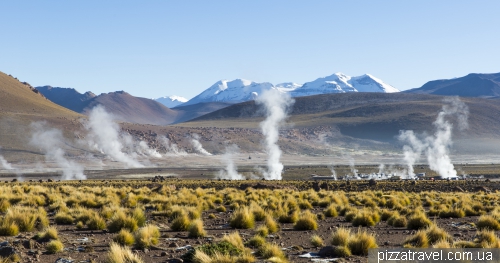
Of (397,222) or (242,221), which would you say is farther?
(397,222)

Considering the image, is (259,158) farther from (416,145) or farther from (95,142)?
(416,145)

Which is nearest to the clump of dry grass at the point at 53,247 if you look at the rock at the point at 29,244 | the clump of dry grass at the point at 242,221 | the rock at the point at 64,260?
the rock at the point at 29,244

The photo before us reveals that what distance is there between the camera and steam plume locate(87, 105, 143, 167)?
4048 inches

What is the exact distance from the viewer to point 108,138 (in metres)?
111

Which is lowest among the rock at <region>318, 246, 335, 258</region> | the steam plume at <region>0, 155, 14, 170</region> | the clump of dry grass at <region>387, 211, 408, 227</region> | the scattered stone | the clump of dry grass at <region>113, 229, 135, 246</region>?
the steam plume at <region>0, 155, 14, 170</region>

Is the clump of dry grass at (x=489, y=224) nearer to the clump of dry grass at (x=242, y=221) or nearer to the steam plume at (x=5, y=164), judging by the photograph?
the clump of dry grass at (x=242, y=221)

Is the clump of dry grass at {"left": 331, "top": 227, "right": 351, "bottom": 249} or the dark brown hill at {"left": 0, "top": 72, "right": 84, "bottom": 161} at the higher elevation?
the dark brown hill at {"left": 0, "top": 72, "right": 84, "bottom": 161}

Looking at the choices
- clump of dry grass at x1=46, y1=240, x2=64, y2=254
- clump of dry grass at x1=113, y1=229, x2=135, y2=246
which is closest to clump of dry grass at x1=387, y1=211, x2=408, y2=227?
clump of dry grass at x1=113, y1=229, x2=135, y2=246

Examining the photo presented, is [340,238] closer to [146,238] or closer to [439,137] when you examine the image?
[146,238]

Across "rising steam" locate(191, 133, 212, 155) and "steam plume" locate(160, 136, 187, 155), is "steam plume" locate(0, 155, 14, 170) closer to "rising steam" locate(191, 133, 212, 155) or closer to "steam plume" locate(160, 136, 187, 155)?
"steam plume" locate(160, 136, 187, 155)

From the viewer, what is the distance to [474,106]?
579 feet

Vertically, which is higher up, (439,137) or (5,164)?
(439,137)

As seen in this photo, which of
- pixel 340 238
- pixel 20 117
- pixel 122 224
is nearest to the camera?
pixel 340 238

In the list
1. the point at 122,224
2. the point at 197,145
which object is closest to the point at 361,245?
the point at 122,224
